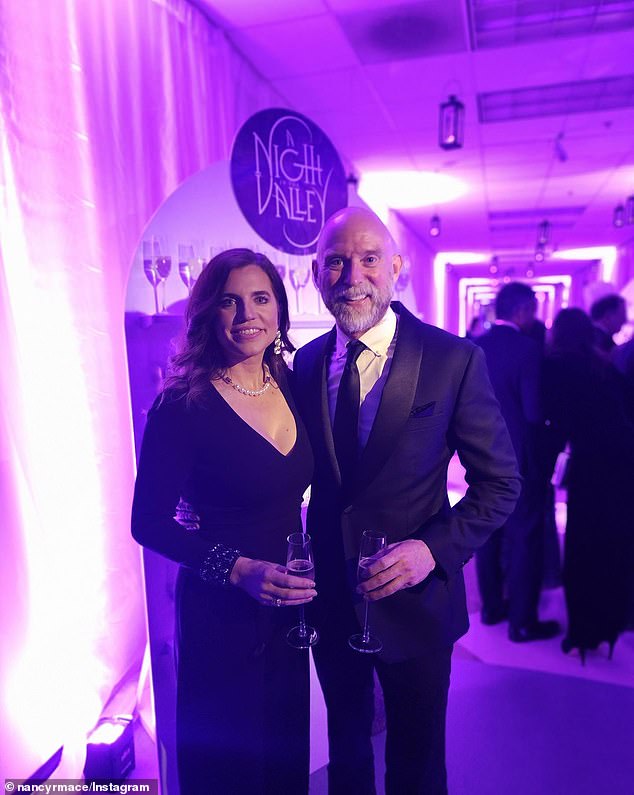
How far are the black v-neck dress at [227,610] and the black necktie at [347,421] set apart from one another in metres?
0.13

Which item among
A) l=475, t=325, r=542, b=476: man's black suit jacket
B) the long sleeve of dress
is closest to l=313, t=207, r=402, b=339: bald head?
the long sleeve of dress

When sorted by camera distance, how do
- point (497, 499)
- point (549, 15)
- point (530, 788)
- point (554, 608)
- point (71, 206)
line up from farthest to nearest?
point (554, 608)
point (549, 15)
point (71, 206)
point (530, 788)
point (497, 499)

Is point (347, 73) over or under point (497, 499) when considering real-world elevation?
over

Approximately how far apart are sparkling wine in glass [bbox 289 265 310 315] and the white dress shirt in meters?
0.75

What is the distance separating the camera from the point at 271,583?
1.38 m

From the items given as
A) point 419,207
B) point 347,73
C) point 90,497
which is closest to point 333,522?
point 90,497

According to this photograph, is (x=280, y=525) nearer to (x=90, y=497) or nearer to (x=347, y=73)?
(x=90, y=497)

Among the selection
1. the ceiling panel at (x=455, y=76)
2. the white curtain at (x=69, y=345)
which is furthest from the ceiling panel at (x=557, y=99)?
the white curtain at (x=69, y=345)

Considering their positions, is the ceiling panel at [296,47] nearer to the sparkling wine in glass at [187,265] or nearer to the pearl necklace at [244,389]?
the sparkling wine in glass at [187,265]

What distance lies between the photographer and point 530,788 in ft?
7.02

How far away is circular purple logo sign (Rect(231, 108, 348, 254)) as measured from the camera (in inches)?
85.8

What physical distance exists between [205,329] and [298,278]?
833mm

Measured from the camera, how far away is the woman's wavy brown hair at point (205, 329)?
5.28 ft

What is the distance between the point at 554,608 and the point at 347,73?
400cm
